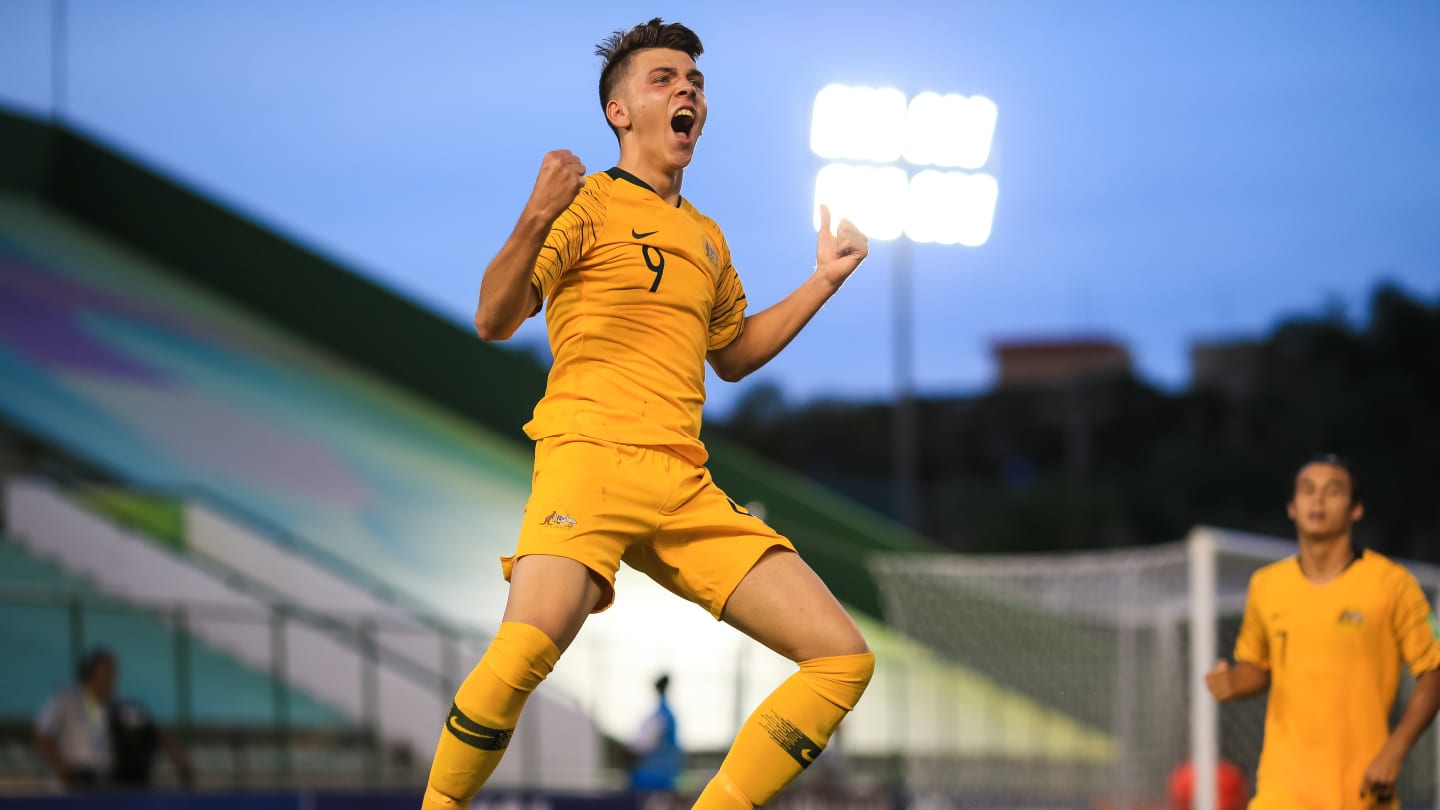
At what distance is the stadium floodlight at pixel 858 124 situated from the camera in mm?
20328

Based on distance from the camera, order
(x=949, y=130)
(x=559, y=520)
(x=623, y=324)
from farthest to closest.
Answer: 1. (x=949, y=130)
2. (x=623, y=324)
3. (x=559, y=520)

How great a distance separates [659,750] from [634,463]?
30.7 ft

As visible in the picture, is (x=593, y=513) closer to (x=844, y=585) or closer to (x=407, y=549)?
(x=407, y=549)

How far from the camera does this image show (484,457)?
24.4 meters

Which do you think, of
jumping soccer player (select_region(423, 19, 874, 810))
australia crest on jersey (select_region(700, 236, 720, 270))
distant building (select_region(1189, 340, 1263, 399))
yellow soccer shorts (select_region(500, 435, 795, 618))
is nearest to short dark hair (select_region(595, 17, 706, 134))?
jumping soccer player (select_region(423, 19, 874, 810))

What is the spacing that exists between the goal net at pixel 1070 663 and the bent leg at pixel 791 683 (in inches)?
483

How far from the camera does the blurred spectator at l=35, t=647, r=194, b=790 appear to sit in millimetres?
11328

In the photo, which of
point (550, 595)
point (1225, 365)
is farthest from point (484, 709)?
point (1225, 365)

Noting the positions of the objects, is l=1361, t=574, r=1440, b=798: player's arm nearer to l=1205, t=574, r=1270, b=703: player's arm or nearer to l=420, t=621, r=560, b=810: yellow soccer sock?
l=1205, t=574, r=1270, b=703: player's arm

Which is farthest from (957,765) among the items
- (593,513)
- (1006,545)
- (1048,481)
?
(1048,481)

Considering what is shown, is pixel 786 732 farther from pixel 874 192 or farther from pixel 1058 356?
pixel 1058 356

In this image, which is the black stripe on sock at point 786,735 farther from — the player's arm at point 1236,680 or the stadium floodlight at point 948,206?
the stadium floodlight at point 948,206

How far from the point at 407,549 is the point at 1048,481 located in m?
27.5

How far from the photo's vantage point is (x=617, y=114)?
4895 mm
